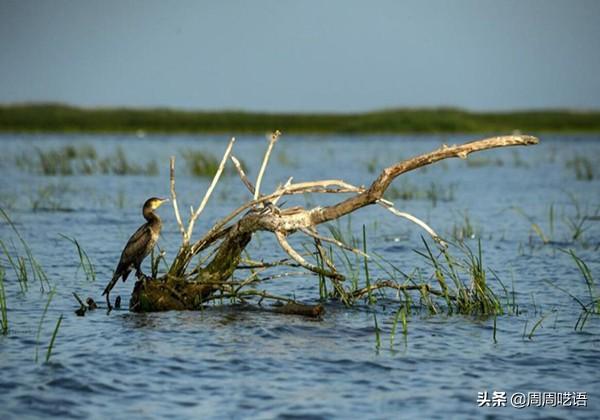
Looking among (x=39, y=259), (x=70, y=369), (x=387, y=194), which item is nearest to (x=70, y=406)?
(x=70, y=369)

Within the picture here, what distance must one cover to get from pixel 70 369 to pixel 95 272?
507cm

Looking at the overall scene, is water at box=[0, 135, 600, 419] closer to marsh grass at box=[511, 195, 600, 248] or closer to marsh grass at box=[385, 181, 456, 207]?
marsh grass at box=[511, 195, 600, 248]

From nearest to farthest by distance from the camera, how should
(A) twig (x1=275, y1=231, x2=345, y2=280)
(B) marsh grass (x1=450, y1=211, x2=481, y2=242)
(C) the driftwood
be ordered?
(A) twig (x1=275, y1=231, x2=345, y2=280) → (C) the driftwood → (B) marsh grass (x1=450, y1=211, x2=481, y2=242)

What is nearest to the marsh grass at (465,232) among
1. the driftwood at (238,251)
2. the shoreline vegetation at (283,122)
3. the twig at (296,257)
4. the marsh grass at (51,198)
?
the driftwood at (238,251)

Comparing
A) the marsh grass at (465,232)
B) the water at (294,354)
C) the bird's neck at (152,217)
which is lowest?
the water at (294,354)

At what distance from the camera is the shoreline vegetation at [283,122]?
258 feet

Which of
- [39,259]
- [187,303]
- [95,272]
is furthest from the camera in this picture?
[39,259]

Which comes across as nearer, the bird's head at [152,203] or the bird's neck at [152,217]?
the bird's neck at [152,217]

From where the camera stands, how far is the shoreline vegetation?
78.7 m

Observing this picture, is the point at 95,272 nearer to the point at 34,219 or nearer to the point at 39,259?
the point at 39,259

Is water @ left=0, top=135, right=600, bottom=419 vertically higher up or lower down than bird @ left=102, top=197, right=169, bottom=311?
lower down

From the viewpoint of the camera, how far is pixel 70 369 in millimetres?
8430

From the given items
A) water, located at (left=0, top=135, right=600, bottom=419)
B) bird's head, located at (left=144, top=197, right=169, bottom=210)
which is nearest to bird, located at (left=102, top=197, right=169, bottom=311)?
bird's head, located at (left=144, top=197, right=169, bottom=210)

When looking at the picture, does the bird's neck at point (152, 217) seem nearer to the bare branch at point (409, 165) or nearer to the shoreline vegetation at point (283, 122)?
the bare branch at point (409, 165)
